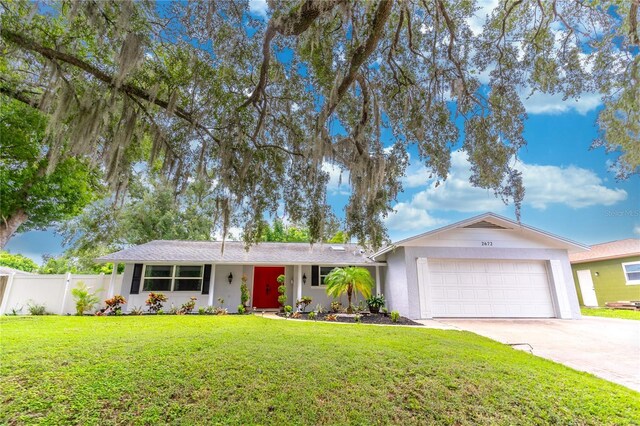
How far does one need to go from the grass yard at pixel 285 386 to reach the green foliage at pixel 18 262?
27.4 m

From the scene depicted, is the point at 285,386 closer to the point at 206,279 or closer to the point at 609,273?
the point at 206,279

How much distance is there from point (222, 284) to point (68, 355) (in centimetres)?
806

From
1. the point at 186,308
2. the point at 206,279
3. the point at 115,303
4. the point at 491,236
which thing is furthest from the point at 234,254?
the point at 491,236

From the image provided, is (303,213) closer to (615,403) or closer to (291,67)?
(291,67)

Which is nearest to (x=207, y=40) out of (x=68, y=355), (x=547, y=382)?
(x=68, y=355)

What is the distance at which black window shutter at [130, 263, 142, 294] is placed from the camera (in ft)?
35.8

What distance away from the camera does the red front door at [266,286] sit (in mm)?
12703

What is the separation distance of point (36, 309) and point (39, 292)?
61cm

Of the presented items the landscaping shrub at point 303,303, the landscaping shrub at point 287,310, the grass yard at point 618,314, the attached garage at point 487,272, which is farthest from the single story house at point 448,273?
the grass yard at point 618,314

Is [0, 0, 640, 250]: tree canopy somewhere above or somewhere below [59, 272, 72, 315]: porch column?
above

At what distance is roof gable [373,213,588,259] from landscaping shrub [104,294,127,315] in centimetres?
903

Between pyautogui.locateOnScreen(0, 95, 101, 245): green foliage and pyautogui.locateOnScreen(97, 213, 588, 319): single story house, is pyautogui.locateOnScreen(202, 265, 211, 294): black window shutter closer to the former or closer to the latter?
pyautogui.locateOnScreen(97, 213, 588, 319): single story house

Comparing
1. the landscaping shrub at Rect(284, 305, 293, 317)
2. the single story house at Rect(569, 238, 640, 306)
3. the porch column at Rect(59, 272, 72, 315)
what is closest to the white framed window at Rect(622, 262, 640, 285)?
the single story house at Rect(569, 238, 640, 306)

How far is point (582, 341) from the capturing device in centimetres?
654
